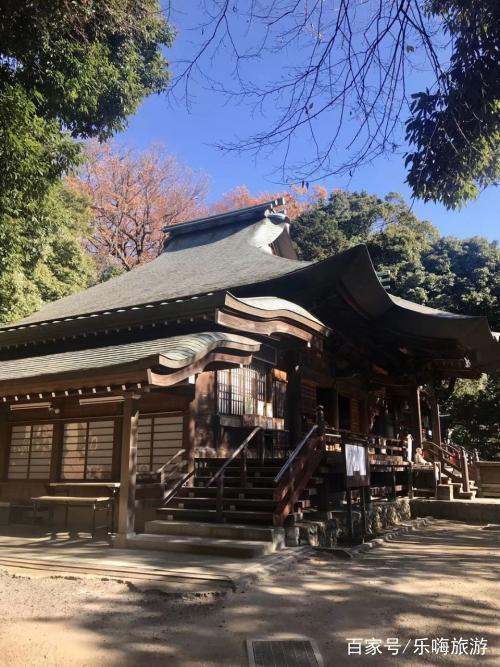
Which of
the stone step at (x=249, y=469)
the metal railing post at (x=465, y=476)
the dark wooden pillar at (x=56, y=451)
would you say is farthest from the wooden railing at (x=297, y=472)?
the metal railing post at (x=465, y=476)

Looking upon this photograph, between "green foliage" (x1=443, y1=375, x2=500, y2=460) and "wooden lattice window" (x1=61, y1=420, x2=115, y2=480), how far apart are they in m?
19.0

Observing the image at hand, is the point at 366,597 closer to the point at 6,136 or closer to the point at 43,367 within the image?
the point at 43,367

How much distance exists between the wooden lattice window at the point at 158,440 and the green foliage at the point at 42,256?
19.4ft

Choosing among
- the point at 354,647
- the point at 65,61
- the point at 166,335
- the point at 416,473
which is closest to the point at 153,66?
the point at 65,61

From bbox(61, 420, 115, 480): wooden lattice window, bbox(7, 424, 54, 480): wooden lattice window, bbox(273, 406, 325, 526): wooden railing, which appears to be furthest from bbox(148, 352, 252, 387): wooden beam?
bbox(7, 424, 54, 480): wooden lattice window

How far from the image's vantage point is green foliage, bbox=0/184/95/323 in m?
13.1

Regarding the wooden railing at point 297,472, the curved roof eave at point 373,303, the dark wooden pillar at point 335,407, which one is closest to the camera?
the wooden railing at point 297,472

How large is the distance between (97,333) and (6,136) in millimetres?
4238

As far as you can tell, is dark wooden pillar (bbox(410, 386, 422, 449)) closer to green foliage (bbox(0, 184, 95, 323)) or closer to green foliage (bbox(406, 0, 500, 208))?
green foliage (bbox(406, 0, 500, 208))

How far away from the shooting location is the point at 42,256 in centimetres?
1734

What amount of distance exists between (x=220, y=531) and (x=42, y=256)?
13.0 m

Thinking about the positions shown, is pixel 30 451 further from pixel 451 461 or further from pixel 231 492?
pixel 451 461

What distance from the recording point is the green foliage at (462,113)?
4.77 m

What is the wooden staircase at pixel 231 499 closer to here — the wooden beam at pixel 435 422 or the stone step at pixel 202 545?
the stone step at pixel 202 545
